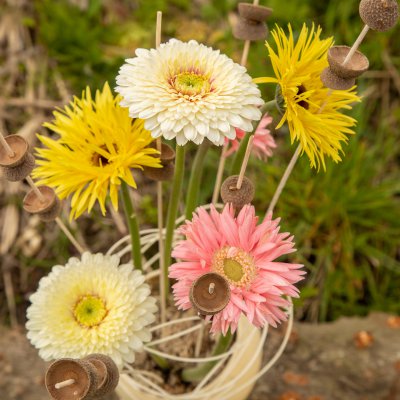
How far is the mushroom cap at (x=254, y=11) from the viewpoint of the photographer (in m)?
0.60

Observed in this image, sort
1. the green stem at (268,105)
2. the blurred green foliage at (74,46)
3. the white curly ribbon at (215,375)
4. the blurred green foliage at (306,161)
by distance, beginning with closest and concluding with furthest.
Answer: the green stem at (268,105) → the white curly ribbon at (215,375) → the blurred green foliage at (306,161) → the blurred green foliage at (74,46)

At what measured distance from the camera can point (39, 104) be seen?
1.33 m

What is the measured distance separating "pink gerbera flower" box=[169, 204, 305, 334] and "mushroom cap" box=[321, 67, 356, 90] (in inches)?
5.2

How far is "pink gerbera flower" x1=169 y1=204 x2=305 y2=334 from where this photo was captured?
1.66 ft

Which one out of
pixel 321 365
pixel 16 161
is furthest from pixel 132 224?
pixel 321 365

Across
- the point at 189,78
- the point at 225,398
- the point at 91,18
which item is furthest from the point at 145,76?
the point at 91,18

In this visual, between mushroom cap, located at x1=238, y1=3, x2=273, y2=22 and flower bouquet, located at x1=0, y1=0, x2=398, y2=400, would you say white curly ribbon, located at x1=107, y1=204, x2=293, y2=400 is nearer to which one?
flower bouquet, located at x1=0, y1=0, x2=398, y2=400

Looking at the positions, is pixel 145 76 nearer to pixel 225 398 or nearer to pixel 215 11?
pixel 225 398

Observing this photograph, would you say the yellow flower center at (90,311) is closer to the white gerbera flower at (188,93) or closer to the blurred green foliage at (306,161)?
the white gerbera flower at (188,93)

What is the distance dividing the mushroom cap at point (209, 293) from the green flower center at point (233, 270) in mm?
81

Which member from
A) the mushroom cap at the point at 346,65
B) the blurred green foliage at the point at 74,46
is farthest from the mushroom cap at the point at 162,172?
the blurred green foliage at the point at 74,46

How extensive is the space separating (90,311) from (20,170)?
0.60 feet

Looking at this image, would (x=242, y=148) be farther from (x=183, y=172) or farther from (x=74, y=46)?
(x=74, y=46)

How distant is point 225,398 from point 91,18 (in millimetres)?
1024
